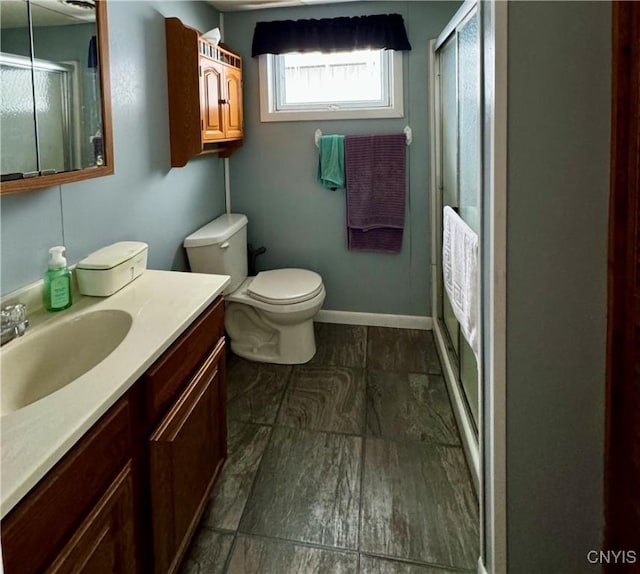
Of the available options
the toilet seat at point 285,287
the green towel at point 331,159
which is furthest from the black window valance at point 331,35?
the toilet seat at point 285,287

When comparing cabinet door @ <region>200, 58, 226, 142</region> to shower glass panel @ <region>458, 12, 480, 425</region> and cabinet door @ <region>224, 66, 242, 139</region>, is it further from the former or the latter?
shower glass panel @ <region>458, 12, 480, 425</region>

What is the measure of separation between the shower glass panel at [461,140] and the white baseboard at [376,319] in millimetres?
365

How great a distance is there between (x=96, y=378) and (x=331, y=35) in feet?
8.49

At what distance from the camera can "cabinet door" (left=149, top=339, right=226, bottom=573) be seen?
1210 millimetres

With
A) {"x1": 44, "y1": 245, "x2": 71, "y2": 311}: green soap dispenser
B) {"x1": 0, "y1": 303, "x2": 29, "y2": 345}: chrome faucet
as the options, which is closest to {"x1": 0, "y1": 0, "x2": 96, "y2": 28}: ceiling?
{"x1": 44, "y1": 245, "x2": 71, "y2": 311}: green soap dispenser

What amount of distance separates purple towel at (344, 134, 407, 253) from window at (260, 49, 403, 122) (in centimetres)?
19

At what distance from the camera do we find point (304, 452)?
203 cm

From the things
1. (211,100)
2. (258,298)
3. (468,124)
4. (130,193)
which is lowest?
(258,298)

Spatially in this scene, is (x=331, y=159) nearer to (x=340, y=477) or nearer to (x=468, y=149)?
(x=468, y=149)

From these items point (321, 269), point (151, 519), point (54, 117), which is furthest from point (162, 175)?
point (151, 519)

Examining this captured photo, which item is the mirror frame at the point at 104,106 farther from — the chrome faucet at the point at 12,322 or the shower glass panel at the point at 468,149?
the shower glass panel at the point at 468,149

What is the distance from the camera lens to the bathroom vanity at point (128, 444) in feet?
2.59

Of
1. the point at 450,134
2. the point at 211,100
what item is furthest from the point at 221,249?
the point at 450,134

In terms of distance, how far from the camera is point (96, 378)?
1017 mm
